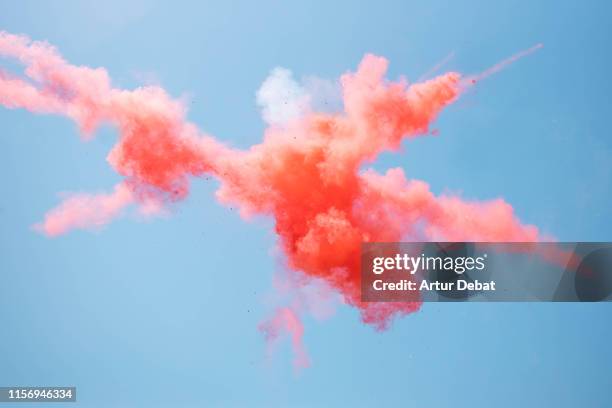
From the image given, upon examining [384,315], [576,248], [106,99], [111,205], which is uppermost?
[106,99]

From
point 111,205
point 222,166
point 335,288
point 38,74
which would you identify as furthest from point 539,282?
point 38,74

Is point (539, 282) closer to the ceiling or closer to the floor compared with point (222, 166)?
closer to the floor

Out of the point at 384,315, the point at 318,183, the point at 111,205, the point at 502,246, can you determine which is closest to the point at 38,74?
the point at 111,205

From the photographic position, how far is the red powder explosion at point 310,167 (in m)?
4.92

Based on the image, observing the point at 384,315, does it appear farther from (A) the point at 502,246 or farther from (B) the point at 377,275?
(A) the point at 502,246

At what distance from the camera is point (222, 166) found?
5039 millimetres

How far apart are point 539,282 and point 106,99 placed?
3.20m

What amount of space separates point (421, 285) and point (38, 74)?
299 centimetres

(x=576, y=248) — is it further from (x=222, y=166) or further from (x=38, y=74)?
(x=38, y=74)

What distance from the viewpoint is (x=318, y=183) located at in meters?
5.04

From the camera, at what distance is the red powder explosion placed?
16.1 ft

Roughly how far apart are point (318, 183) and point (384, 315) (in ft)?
3.29

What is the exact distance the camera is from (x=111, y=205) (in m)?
4.94

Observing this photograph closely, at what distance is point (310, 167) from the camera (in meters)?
5.05
